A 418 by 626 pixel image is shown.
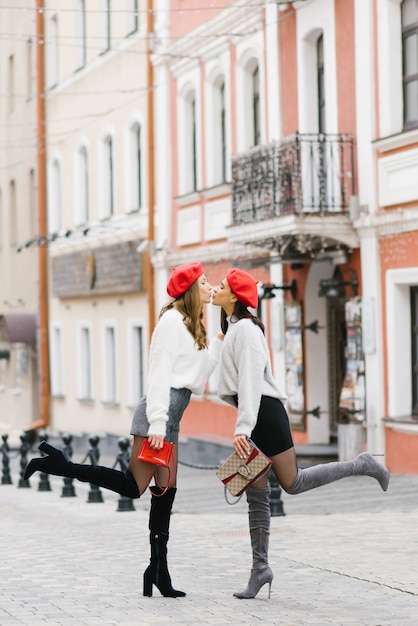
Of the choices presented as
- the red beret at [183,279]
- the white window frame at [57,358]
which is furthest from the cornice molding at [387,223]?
the white window frame at [57,358]

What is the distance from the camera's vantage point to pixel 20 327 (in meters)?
34.4

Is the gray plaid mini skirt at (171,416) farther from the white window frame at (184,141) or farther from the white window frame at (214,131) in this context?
the white window frame at (184,141)

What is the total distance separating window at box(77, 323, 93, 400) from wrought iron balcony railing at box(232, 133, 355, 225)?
12412 millimetres

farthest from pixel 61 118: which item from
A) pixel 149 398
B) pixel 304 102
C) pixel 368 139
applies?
pixel 149 398

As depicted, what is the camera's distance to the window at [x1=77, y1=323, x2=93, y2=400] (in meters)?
31.7

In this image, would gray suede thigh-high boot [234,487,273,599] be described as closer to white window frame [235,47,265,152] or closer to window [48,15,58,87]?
white window frame [235,47,265,152]

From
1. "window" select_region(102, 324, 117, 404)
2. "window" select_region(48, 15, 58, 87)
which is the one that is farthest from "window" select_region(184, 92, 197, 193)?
"window" select_region(48, 15, 58, 87)

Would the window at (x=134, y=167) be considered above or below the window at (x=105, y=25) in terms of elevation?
below

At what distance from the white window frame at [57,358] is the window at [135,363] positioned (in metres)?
5.12

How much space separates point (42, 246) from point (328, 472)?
1039 inches

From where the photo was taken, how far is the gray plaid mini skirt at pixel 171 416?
814 cm

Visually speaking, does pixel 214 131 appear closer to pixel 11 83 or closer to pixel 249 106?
pixel 249 106

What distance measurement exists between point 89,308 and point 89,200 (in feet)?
7.41

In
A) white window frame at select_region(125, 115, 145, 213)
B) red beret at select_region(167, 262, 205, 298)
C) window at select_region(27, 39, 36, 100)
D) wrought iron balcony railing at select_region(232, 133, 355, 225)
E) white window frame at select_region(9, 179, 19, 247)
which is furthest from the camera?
white window frame at select_region(9, 179, 19, 247)
